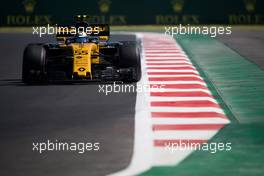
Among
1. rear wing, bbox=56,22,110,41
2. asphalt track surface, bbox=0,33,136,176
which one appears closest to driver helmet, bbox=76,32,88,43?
rear wing, bbox=56,22,110,41

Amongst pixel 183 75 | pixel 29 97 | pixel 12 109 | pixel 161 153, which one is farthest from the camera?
pixel 183 75

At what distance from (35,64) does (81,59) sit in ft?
3.02

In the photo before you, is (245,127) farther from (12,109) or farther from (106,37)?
(106,37)

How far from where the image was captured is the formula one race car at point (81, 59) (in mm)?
14180

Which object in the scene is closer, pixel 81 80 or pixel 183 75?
pixel 81 80

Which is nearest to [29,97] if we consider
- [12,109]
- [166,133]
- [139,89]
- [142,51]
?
[12,109]

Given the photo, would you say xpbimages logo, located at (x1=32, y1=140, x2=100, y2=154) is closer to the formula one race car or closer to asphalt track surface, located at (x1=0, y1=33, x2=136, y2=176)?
asphalt track surface, located at (x1=0, y1=33, x2=136, y2=176)

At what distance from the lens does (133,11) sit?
131 ft

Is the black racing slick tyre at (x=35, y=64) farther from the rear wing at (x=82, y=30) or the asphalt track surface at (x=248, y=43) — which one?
the asphalt track surface at (x=248, y=43)

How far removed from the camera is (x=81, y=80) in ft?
48.4

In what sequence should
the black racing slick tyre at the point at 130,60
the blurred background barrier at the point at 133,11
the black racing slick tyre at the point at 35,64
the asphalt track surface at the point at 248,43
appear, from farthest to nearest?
the blurred background barrier at the point at 133,11 < the asphalt track surface at the point at 248,43 < the black racing slick tyre at the point at 130,60 < the black racing slick tyre at the point at 35,64

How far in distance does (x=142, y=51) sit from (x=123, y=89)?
1053 centimetres

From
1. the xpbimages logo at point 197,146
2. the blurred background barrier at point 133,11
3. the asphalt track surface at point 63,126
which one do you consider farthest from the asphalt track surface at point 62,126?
the blurred background barrier at point 133,11

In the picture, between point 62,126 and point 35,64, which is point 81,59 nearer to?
point 35,64
